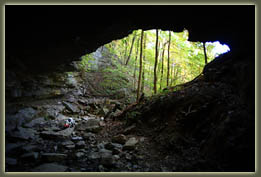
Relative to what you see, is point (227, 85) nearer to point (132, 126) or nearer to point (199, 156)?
point (199, 156)

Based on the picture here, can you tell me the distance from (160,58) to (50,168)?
13323 mm

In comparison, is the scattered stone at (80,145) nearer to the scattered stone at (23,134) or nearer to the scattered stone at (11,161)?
the scattered stone at (11,161)

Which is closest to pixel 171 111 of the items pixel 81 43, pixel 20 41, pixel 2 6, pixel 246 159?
pixel 246 159

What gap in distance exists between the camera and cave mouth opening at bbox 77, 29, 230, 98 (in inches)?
372

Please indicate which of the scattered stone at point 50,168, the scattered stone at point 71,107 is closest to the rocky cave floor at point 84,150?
the scattered stone at point 50,168

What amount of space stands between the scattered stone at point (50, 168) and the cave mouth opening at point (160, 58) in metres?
6.90

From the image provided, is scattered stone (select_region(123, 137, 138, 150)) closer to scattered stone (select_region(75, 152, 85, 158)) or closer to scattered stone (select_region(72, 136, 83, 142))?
scattered stone (select_region(75, 152, 85, 158))

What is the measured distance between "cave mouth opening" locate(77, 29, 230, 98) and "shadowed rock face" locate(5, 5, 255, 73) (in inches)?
119

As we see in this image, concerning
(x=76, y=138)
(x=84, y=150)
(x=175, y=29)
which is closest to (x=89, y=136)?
(x=76, y=138)

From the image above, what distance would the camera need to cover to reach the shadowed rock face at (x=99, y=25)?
350 cm

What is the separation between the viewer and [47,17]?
→ 401cm

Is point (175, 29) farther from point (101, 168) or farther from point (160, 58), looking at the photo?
→ point (160, 58)

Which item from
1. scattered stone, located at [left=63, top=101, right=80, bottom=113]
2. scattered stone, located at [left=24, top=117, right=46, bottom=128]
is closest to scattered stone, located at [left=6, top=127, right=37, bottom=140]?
scattered stone, located at [left=24, top=117, right=46, bottom=128]

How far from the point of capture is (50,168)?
2857 mm
